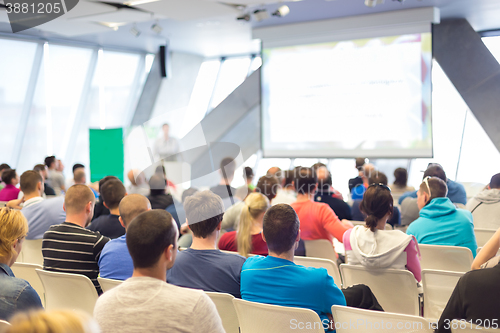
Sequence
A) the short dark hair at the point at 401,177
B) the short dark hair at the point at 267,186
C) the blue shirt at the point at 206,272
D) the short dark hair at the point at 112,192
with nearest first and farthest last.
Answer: the blue shirt at the point at 206,272 → the short dark hair at the point at 112,192 → the short dark hair at the point at 267,186 → the short dark hair at the point at 401,177

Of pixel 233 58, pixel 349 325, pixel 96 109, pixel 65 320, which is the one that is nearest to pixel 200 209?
pixel 349 325

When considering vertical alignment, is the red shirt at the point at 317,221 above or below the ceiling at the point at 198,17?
below

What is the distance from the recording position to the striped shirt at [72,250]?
270cm

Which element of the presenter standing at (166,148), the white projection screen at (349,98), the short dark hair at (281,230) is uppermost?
the white projection screen at (349,98)

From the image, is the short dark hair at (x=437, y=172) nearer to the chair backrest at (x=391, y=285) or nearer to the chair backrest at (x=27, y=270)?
the chair backrest at (x=391, y=285)

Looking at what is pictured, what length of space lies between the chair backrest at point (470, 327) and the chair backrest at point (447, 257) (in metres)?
1.36

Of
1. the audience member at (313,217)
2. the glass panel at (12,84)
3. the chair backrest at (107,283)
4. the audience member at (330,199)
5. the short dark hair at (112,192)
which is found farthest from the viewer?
the glass panel at (12,84)

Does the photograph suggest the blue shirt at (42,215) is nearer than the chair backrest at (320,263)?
No

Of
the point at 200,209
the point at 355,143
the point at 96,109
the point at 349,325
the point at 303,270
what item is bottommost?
the point at 349,325

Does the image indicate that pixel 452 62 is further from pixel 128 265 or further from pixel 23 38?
pixel 23 38

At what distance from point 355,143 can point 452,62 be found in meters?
2.52

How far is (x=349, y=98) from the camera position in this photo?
7.39m

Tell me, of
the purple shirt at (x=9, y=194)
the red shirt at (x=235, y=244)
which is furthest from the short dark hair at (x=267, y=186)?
the purple shirt at (x=9, y=194)

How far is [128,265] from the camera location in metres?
2.56
